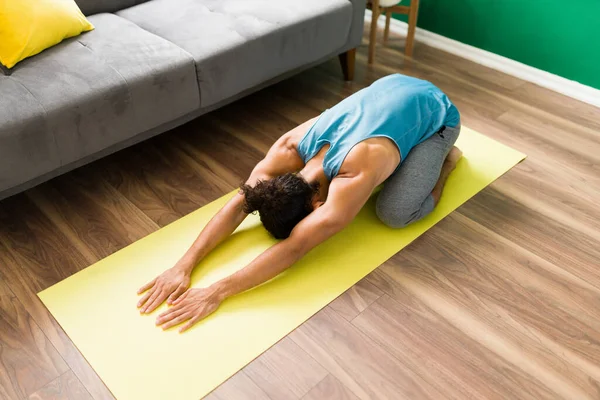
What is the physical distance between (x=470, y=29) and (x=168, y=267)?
2195 mm

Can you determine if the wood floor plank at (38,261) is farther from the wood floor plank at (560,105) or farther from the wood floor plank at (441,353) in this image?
the wood floor plank at (560,105)

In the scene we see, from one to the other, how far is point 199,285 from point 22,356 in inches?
21.1

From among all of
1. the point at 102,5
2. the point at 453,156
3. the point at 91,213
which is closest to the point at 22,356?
the point at 91,213

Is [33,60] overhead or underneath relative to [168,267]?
overhead

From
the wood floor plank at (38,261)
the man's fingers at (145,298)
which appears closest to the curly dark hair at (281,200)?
the man's fingers at (145,298)

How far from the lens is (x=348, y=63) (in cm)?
285

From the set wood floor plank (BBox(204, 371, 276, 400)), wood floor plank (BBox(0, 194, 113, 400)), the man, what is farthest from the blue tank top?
wood floor plank (BBox(0, 194, 113, 400))

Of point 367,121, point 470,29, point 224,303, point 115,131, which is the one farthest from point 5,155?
point 470,29

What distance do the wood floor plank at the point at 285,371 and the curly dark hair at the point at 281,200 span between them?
0.38m

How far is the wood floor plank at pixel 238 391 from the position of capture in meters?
1.48

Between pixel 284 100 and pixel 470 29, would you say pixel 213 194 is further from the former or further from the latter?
pixel 470 29

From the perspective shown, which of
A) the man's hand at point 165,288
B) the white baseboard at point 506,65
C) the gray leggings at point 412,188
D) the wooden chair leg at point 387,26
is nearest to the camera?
the man's hand at point 165,288

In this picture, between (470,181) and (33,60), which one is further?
(470,181)

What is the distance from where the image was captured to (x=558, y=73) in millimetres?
2832
